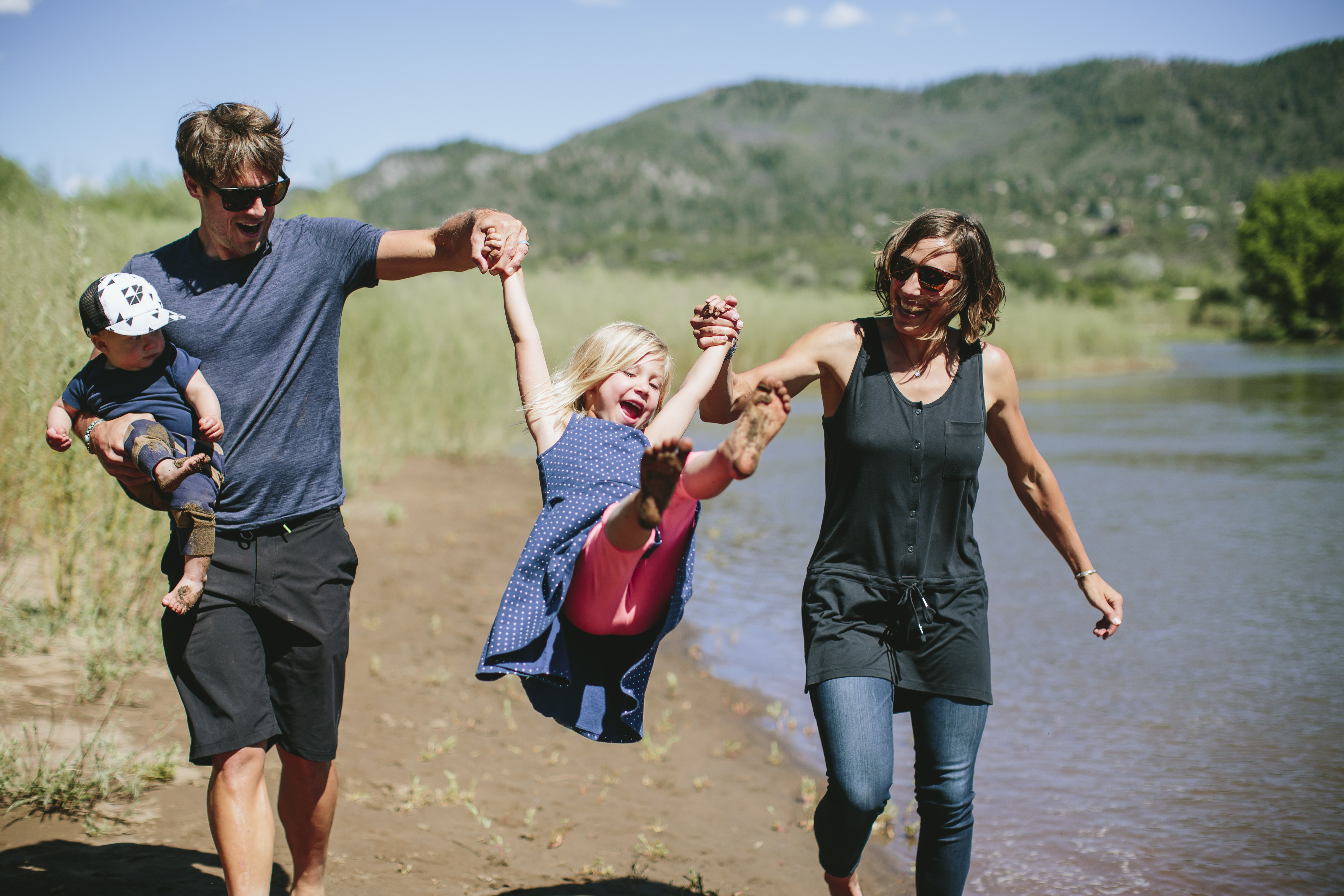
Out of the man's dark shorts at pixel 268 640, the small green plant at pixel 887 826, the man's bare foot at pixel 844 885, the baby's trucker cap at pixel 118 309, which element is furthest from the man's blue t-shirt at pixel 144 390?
the small green plant at pixel 887 826

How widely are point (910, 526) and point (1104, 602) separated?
2.64ft

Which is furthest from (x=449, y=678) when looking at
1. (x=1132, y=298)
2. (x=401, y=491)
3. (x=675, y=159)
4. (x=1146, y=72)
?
(x=1146, y=72)

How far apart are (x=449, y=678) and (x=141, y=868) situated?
2548 mm

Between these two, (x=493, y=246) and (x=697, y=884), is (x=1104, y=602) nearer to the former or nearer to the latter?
(x=697, y=884)

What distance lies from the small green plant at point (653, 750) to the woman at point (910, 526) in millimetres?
2165

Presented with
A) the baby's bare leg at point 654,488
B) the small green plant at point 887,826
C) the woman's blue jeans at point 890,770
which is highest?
the baby's bare leg at point 654,488

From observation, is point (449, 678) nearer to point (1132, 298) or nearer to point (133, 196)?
point (133, 196)

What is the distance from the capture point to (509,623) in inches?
108

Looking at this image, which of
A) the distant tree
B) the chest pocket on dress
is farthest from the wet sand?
the distant tree

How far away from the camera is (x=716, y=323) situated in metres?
3.00

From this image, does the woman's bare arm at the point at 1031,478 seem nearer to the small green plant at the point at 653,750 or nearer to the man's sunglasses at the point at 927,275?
the man's sunglasses at the point at 927,275

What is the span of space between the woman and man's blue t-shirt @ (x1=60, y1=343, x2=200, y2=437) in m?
1.40

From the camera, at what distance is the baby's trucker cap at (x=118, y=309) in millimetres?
2521

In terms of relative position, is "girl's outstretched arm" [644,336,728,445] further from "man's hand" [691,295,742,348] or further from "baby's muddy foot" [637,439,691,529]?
"baby's muddy foot" [637,439,691,529]
